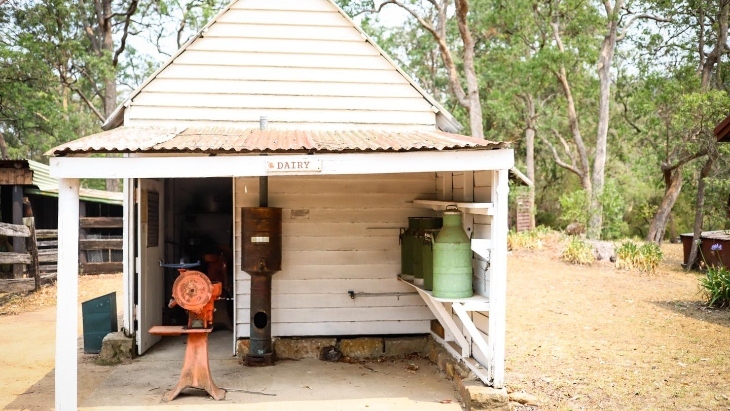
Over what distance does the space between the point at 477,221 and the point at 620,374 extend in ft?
7.87

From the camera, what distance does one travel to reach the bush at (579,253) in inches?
722

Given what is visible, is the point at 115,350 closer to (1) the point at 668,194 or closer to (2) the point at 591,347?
(2) the point at 591,347

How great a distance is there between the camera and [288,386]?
720 centimetres

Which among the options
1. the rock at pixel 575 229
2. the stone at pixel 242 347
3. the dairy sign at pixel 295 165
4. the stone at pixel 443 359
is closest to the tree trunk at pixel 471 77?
the rock at pixel 575 229

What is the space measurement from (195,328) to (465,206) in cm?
295

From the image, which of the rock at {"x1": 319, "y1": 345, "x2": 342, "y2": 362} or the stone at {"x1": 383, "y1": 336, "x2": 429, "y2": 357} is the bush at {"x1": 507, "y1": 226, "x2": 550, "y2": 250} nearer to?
the stone at {"x1": 383, "y1": 336, "x2": 429, "y2": 357}

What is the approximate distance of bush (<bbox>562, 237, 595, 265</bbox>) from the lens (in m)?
18.3

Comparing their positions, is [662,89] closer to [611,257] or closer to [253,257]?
[611,257]

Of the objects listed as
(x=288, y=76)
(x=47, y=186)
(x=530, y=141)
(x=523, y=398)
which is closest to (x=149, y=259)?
(x=288, y=76)

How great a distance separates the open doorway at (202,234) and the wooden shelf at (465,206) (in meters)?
3.68

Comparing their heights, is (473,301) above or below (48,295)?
above

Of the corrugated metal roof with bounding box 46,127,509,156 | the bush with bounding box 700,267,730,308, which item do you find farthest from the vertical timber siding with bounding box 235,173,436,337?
the bush with bounding box 700,267,730,308

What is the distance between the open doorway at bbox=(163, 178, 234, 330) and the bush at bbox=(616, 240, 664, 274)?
1075cm

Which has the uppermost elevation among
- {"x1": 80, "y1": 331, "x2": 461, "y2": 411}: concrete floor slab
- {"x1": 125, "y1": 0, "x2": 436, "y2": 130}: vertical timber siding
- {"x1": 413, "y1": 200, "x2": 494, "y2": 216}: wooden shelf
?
{"x1": 125, "y1": 0, "x2": 436, "y2": 130}: vertical timber siding
